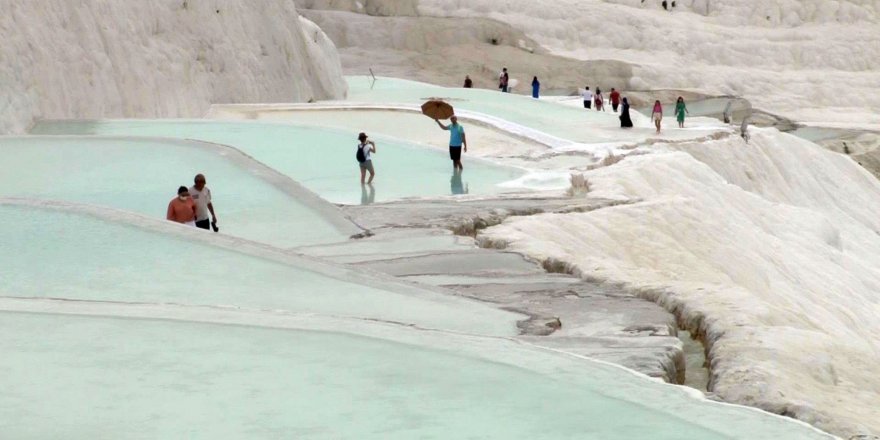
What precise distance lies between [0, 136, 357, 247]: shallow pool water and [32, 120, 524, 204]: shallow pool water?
163 cm

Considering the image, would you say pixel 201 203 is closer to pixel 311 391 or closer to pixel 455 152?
pixel 311 391

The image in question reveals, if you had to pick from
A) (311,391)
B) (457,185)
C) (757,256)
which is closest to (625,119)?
(457,185)

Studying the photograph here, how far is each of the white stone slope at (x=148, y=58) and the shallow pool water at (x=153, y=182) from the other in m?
3.23

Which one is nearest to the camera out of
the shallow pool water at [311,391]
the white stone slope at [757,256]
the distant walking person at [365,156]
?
the shallow pool water at [311,391]

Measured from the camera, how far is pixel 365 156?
1611 centimetres

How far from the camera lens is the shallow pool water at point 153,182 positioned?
12383 millimetres

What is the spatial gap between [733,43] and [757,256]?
35.6 meters

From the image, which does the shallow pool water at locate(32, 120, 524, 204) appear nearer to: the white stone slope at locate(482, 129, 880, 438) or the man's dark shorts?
the man's dark shorts

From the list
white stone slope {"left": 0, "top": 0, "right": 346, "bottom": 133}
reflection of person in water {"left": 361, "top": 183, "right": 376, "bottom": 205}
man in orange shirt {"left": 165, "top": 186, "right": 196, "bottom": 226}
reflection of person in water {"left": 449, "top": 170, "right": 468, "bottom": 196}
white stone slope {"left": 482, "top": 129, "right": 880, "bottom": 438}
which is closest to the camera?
white stone slope {"left": 482, "top": 129, "right": 880, "bottom": 438}

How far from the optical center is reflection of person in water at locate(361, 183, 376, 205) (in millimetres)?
15188

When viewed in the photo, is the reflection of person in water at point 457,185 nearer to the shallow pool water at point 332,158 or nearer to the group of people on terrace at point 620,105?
the shallow pool water at point 332,158

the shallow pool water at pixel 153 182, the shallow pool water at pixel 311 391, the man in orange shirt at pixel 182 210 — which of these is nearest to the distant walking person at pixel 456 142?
the shallow pool water at pixel 153 182

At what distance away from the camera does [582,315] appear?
8.39 m

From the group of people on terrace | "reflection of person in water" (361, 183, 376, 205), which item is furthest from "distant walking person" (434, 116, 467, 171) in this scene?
the group of people on terrace
